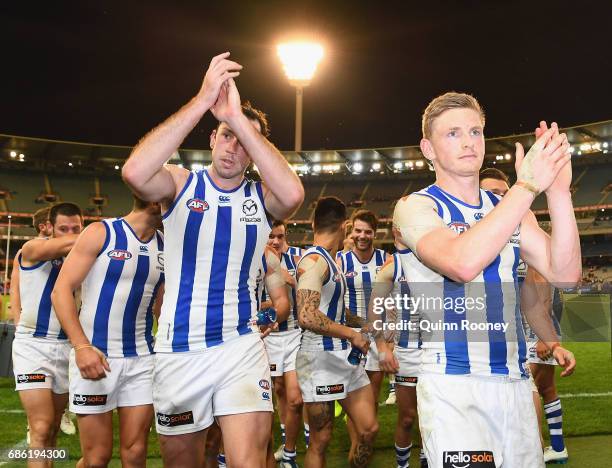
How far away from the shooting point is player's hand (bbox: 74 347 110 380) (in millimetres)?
3893

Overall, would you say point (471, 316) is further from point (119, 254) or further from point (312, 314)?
point (119, 254)

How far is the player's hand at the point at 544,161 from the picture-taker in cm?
236

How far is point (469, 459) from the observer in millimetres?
2520

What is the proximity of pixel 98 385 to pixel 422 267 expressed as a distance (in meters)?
2.65

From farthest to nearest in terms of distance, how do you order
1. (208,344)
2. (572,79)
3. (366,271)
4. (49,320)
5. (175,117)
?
(572,79)
(366,271)
(49,320)
(208,344)
(175,117)

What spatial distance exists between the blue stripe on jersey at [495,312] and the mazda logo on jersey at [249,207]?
4.77 ft

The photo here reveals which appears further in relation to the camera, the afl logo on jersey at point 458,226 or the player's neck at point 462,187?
the player's neck at point 462,187

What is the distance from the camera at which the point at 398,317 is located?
22.6 feet

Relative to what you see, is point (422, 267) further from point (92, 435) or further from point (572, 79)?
point (572, 79)

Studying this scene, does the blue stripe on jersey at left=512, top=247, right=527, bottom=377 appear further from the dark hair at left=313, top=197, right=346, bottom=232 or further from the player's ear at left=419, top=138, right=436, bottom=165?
the dark hair at left=313, top=197, right=346, bottom=232

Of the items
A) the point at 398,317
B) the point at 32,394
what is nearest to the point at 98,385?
the point at 32,394

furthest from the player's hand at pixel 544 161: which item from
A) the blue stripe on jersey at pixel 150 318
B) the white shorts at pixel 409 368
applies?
the white shorts at pixel 409 368

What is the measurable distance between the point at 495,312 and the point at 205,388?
5.19ft

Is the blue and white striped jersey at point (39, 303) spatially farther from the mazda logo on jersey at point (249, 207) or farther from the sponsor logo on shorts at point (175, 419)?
the mazda logo on jersey at point (249, 207)
